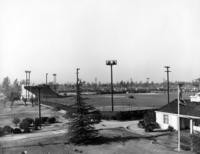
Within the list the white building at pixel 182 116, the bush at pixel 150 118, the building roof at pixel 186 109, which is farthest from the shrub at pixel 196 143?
the bush at pixel 150 118

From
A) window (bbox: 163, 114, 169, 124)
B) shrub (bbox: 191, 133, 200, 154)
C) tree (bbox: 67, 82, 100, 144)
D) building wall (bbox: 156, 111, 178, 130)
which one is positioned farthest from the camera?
window (bbox: 163, 114, 169, 124)

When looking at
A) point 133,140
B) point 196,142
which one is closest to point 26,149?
point 133,140

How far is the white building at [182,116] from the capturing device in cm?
2853

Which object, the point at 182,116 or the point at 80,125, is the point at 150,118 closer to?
the point at 182,116

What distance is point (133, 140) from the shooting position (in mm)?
27297

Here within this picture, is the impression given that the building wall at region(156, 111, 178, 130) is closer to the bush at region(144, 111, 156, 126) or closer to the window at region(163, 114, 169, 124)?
the window at region(163, 114, 169, 124)

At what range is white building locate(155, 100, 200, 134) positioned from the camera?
28531 mm

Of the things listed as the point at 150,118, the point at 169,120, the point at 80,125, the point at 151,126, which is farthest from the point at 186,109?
the point at 80,125

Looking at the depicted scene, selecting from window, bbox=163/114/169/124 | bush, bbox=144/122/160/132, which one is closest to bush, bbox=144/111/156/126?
bush, bbox=144/122/160/132

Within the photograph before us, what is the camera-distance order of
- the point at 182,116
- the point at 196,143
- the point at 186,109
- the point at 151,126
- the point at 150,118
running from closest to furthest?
the point at 196,143 < the point at 182,116 < the point at 186,109 < the point at 151,126 < the point at 150,118

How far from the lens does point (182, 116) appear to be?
92.1 ft

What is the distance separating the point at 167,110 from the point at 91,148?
42.7 feet

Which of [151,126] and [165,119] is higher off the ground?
[165,119]

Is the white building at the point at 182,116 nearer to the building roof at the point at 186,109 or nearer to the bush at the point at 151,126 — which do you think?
the building roof at the point at 186,109
